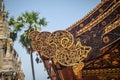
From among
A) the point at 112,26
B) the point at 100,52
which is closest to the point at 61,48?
the point at 100,52

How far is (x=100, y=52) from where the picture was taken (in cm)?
517

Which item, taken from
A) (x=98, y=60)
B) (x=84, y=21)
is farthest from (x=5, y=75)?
(x=98, y=60)

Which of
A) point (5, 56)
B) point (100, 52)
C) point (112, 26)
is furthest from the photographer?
point (5, 56)

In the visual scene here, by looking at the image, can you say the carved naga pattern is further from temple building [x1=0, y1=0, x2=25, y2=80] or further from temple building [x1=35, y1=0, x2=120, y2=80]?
temple building [x1=0, y1=0, x2=25, y2=80]

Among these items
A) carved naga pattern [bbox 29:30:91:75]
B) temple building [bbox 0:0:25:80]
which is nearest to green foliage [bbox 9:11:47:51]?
temple building [bbox 0:0:25:80]

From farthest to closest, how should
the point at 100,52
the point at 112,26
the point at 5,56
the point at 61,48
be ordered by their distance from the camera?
the point at 5,56 → the point at 61,48 → the point at 112,26 → the point at 100,52

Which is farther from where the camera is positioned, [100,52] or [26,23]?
[26,23]

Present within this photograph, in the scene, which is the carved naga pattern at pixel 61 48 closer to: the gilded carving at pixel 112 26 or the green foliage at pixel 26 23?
the gilded carving at pixel 112 26

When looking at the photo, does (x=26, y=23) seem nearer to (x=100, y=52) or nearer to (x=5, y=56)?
(x=5, y=56)

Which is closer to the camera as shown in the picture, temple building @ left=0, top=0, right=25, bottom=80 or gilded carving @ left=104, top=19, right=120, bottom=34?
gilded carving @ left=104, top=19, right=120, bottom=34

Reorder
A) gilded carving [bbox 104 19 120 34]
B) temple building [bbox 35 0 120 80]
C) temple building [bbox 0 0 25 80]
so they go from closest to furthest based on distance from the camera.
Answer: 1. temple building [bbox 35 0 120 80]
2. gilded carving [bbox 104 19 120 34]
3. temple building [bbox 0 0 25 80]

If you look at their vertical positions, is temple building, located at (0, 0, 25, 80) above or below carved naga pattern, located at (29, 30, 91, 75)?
above

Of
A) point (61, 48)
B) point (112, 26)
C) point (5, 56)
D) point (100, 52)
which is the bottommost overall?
point (100, 52)

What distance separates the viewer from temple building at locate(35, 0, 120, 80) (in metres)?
4.97
